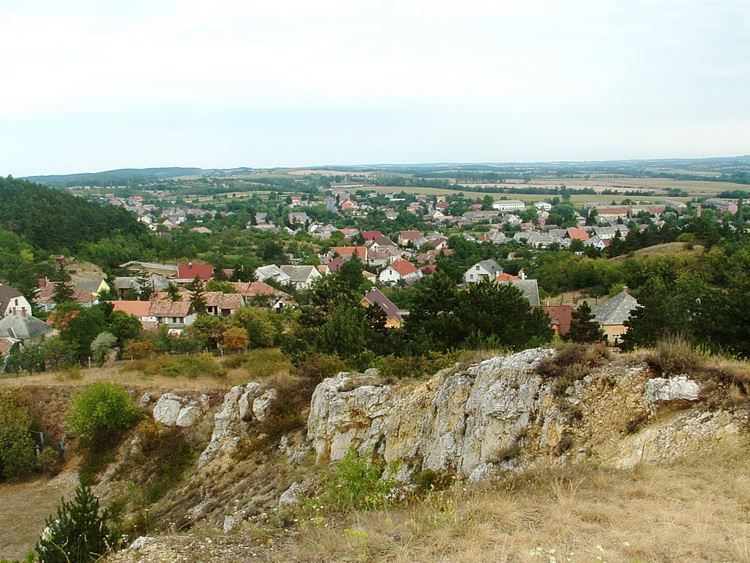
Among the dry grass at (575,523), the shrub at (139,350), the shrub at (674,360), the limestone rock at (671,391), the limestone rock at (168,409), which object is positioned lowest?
the shrub at (139,350)

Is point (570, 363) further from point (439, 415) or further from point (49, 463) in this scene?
point (49, 463)

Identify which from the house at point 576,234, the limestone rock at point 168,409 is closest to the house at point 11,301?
the limestone rock at point 168,409

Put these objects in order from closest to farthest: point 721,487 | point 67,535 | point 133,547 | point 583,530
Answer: point 583,530, point 721,487, point 133,547, point 67,535

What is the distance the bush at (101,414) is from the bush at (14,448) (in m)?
1.43

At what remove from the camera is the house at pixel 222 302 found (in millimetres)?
39841

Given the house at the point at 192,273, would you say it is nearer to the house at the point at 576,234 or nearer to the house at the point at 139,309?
the house at the point at 139,309

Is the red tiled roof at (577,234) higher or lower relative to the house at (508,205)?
lower

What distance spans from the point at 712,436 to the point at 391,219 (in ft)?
338

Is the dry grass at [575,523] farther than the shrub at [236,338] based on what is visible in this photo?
No

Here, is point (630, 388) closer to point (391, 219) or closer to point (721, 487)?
point (721, 487)

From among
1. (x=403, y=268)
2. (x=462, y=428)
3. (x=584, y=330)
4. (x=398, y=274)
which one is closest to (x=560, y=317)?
(x=584, y=330)

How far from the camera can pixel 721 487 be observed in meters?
6.37

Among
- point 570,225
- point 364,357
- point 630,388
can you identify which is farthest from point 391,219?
point 630,388

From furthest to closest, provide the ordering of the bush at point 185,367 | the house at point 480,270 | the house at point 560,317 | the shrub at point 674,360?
the house at point 480,270
the house at point 560,317
the bush at point 185,367
the shrub at point 674,360
